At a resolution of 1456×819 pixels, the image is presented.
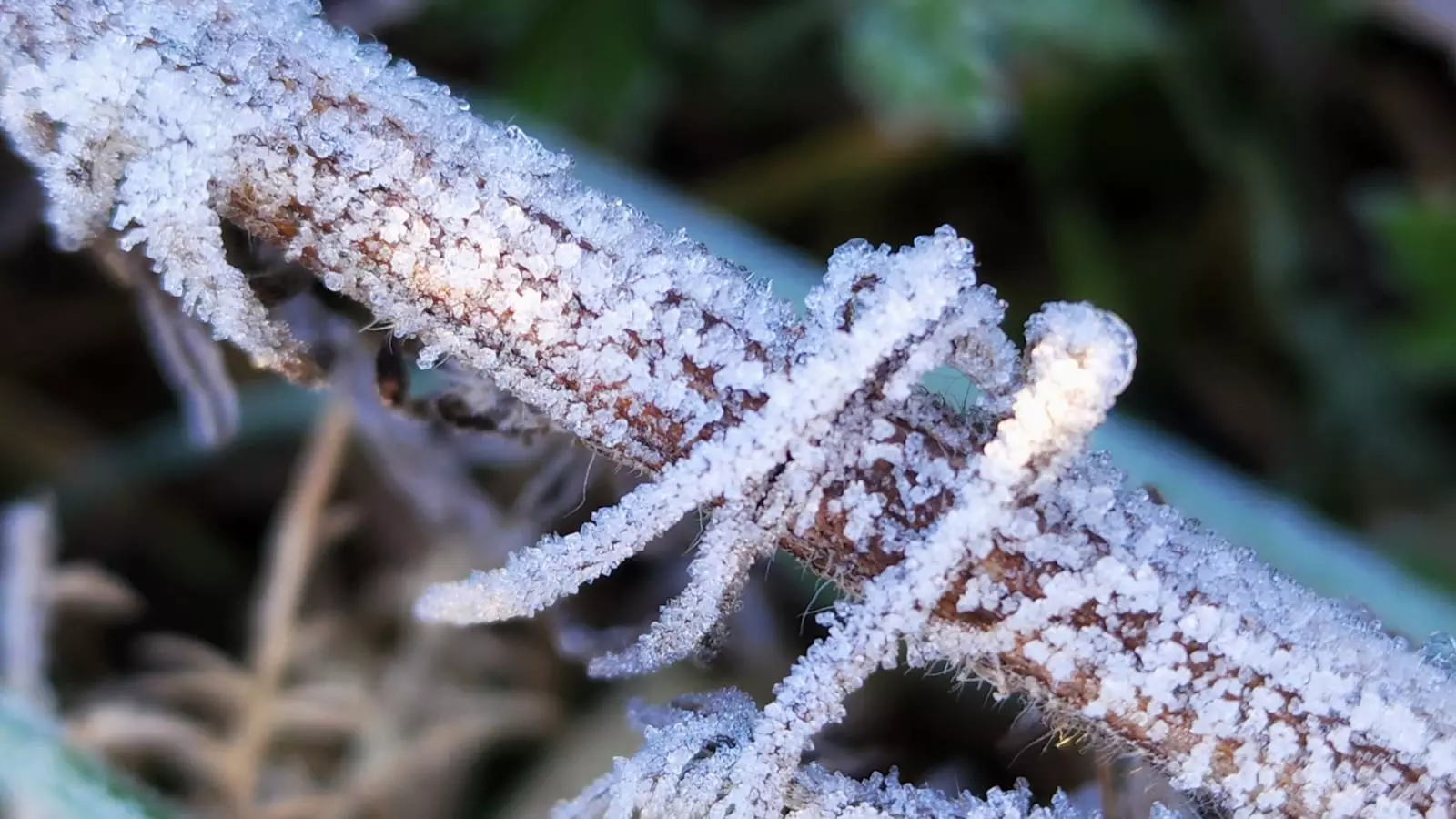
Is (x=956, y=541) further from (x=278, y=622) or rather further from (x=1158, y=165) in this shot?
(x=1158, y=165)

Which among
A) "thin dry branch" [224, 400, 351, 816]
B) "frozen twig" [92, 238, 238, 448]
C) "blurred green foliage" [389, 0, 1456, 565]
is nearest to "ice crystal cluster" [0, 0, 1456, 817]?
"frozen twig" [92, 238, 238, 448]

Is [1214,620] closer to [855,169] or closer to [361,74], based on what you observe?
[361,74]

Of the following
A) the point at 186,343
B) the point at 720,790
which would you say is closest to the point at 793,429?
the point at 720,790

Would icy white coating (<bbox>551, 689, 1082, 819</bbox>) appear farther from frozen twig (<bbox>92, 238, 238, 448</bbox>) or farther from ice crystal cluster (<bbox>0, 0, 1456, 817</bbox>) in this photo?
frozen twig (<bbox>92, 238, 238, 448</bbox>)

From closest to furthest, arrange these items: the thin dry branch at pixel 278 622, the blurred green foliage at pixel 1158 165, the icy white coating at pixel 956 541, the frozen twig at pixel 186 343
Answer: the icy white coating at pixel 956 541 → the frozen twig at pixel 186 343 → the thin dry branch at pixel 278 622 → the blurred green foliage at pixel 1158 165

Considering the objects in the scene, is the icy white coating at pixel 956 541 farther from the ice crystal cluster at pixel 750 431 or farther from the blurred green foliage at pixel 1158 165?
the blurred green foliage at pixel 1158 165

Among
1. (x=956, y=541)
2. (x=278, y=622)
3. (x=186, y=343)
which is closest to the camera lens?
(x=956, y=541)

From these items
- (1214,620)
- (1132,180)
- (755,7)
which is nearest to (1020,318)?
(1132,180)

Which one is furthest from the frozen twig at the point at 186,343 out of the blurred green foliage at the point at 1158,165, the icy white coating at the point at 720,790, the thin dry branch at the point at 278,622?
the blurred green foliage at the point at 1158,165
